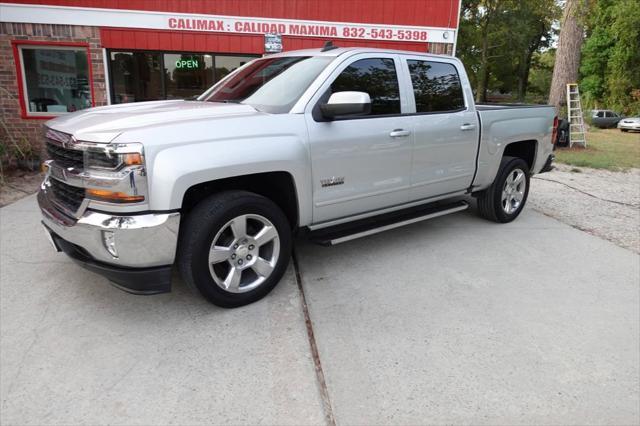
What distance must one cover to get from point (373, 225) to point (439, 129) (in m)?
1.19

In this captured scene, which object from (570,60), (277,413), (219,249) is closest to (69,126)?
(219,249)

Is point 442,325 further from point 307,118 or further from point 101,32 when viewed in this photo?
point 101,32

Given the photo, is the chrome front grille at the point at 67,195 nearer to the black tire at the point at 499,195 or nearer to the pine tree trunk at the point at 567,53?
the black tire at the point at 499,195

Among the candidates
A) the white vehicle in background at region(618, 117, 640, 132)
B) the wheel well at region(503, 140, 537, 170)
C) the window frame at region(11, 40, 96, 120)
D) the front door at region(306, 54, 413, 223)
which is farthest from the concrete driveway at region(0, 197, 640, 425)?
the white vehicle in background at region(618, 117, 640, 132)

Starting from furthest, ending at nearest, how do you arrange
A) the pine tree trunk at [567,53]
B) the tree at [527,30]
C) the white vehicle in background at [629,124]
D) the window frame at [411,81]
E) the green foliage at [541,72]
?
the green foliage at [541,72] < the white vehicle in background at [629,124] < the tree at [527,30] < the pine tree trunk at [567,53] < the window frame at [411,81]

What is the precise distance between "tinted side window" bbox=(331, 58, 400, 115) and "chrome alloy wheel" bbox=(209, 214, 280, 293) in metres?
1.32

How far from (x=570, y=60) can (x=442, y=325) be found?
1327 cm

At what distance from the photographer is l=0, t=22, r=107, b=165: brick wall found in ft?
28.9

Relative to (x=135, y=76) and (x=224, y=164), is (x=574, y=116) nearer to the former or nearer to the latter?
(x=135, y=76)

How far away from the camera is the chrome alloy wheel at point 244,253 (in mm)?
3254

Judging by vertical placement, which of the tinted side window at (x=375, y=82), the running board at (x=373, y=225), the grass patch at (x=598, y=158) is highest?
the tinted side window at (x=375, y=82)

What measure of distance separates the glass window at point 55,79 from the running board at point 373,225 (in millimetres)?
7765

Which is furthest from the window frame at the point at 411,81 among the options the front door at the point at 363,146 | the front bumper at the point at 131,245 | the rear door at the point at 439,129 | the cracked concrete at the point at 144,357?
the front bumper at the point at 131,245

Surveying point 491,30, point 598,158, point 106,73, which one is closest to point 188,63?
point 106,73
